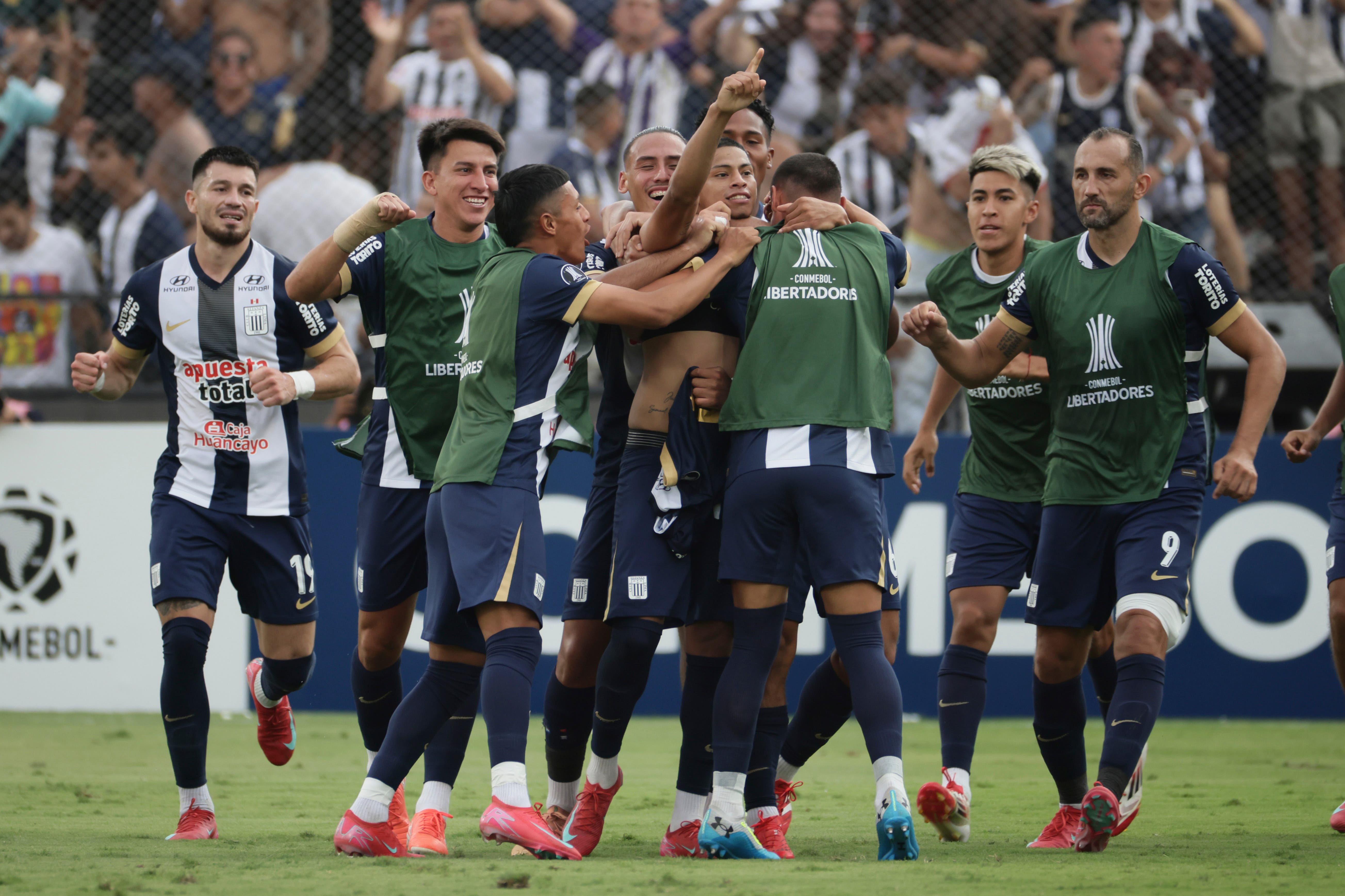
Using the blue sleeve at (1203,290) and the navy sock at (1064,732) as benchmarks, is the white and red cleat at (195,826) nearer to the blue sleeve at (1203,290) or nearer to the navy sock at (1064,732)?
the navy sock at (1064,732)

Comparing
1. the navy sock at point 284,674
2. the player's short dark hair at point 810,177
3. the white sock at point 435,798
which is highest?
the player's short dark hair at point 810,177

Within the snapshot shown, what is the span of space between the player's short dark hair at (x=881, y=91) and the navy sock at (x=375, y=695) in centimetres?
662

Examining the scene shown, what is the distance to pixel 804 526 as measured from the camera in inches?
189

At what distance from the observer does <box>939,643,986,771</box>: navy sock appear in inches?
220

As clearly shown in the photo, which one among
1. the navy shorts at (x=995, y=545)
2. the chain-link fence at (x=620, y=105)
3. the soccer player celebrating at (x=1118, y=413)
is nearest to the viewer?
the soccer player celebrating at (x=1118, y=413)

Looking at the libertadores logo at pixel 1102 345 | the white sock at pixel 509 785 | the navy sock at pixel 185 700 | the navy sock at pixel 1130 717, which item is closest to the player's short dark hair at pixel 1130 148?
Result: the libertadores logo at pixel 1102 345

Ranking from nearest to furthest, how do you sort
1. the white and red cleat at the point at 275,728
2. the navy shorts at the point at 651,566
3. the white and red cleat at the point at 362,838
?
the white and red cleat at the point at 362,838, the navy shorts at the point at 651,566, the white and red cleat at the point at 275,728

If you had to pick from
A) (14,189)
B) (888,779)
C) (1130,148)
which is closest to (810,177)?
(1130,148)

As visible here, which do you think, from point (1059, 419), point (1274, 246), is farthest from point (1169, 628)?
point (1274, 246)

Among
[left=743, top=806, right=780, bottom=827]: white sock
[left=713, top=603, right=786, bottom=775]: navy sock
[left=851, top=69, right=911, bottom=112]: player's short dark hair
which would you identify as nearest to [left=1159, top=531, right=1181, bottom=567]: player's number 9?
[left=713, top=603, right=786, bottom=775]: navy sock

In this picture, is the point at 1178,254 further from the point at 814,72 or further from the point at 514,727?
the point at 814,72

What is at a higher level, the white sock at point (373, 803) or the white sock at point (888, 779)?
the white sock at point (888, 779)

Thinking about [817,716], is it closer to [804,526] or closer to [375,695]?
[804,526]

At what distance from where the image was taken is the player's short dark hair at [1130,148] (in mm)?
Result: 5387
